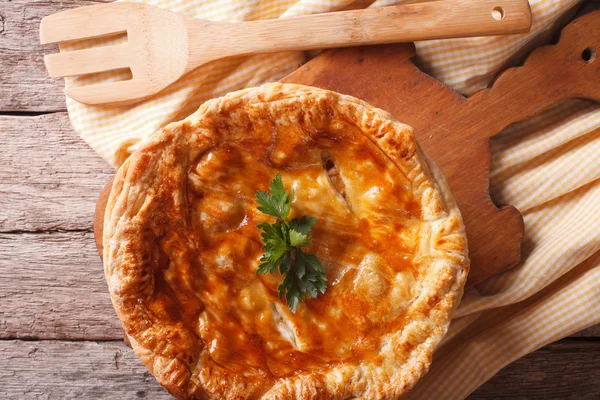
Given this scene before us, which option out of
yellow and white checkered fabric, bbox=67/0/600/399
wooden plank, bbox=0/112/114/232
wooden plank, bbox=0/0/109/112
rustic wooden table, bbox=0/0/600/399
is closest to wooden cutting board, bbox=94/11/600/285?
yellow and white checkered fabric, bbox=67/0/600/399

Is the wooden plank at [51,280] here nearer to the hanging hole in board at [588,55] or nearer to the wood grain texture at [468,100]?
the wood grain texture at [468,100]

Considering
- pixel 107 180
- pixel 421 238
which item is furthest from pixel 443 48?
pixel 107 180

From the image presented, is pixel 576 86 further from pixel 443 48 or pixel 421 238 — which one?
pixel 421 238

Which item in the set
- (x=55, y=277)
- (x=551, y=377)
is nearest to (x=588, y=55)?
(x=551, y=377)

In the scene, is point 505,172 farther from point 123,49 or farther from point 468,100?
point 123,49

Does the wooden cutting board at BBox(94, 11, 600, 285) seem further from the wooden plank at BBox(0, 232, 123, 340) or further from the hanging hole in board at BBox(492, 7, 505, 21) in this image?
the wooden plank at BBox(0, 232, 123, 340)

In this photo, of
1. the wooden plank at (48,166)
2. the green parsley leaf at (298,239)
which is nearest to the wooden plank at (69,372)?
the wooden plank at (48,166)

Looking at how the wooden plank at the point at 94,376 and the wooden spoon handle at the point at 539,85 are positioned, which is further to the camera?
the wooden plank at the point at 94,376

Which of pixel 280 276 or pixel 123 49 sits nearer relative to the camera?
pixel 280 276
